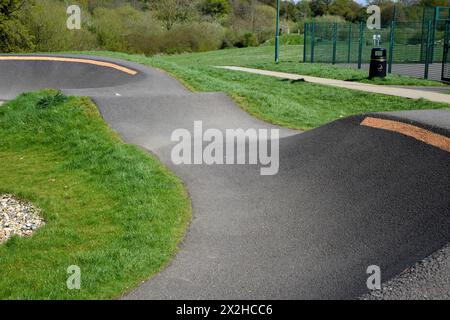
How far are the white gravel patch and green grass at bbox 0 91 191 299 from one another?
0.53ft

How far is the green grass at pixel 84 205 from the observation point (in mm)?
5598

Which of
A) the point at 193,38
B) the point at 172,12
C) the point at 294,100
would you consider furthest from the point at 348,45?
the point at 172,12

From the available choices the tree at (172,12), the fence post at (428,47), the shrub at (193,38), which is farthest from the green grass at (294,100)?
the tree at (172,12)

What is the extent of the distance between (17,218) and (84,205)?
1.02 meters

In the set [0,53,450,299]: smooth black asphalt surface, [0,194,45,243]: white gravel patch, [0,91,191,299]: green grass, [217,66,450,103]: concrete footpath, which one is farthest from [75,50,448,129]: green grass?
[0,194,45,243]: white gravel patch

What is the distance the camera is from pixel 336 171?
26.8 feet

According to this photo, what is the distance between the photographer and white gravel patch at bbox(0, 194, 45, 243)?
732cm

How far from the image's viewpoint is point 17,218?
792 centimetres

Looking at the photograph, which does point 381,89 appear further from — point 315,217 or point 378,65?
point 315,217

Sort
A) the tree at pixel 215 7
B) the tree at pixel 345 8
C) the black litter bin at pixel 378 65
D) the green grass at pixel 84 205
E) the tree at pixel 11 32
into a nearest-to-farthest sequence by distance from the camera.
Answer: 1. the green grass at pixel 84 205
2. the black litter bin at pixel 378 65
3. the tree at pixel 11 32
4. the tree at pixel 345 8
5. the tree at pixel 215 7

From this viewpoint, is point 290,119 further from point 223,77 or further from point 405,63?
point 405,63

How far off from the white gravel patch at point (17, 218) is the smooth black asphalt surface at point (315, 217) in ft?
7.90

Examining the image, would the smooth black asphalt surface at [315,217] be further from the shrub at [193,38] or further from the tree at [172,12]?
the tree at [172,12]

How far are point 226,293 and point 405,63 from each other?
27.1 meters
